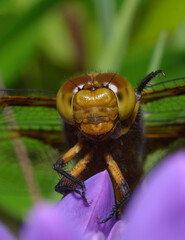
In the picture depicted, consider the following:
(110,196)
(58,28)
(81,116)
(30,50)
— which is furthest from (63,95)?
(58,28)

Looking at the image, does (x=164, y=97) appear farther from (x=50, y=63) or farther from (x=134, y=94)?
(x=50, y=63)

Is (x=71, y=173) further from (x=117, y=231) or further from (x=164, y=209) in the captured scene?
(x=164, y=209)

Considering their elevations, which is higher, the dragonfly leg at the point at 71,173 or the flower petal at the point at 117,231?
the flower petal at the point at 117,231

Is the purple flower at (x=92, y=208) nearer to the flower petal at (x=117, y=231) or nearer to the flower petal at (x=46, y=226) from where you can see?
the flower petal at (x=117, y=231)

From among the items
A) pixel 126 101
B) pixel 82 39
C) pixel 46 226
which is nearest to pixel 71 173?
pixel 126 101

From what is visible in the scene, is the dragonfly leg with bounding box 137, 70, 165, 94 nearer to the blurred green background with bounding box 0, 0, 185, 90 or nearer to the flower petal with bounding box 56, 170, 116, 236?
the flower petal with bounding box 56, 170, 116, 236

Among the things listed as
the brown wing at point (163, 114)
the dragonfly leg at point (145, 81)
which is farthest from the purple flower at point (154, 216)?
the brown wing at point (163, 114)
